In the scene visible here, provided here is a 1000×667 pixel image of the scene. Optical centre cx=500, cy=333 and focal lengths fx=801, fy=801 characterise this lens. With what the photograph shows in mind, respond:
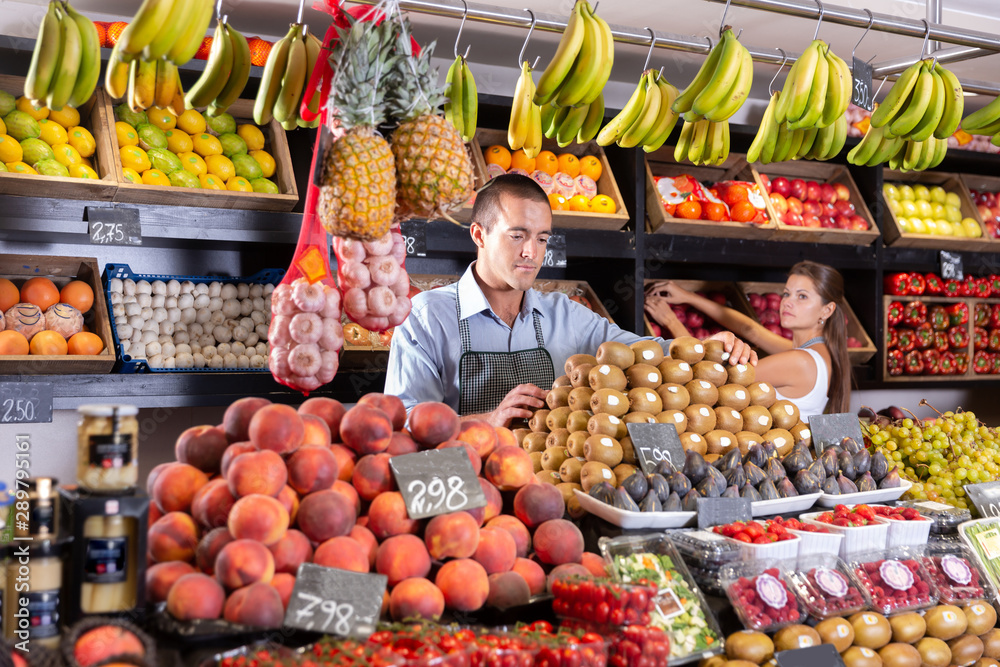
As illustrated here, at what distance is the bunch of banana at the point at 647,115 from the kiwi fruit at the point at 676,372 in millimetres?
780

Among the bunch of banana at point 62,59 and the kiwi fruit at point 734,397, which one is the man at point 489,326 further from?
the bunch of banana at point 62,59

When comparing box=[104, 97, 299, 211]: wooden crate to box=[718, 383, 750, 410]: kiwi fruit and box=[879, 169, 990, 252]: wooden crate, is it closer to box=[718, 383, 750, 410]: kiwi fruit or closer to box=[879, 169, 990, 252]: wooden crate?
box=[718, 383, 750, 410]: kiwi fruit

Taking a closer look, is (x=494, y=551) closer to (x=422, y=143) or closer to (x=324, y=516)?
(x=324, y=516)

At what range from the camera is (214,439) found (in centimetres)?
143

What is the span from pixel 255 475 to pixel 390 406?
0.37 m

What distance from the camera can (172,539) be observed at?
4.29ft

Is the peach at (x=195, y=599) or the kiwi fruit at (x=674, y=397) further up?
the kiwi fruit at (x=674, y=397)

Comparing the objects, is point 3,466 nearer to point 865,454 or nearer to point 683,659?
point 683,659

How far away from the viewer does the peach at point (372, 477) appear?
4.72ft

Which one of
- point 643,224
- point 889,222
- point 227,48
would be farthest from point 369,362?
point 889,222

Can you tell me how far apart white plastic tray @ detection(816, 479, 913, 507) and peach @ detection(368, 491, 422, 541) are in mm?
1184

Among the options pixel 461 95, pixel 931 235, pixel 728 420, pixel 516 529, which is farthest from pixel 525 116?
pixel 931 235

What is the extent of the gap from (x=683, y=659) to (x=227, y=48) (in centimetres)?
166

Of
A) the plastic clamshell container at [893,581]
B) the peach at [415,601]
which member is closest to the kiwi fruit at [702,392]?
the plastic clamshell container at [893,581]
